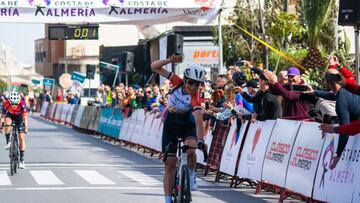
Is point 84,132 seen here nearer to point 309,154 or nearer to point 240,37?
point 240,37

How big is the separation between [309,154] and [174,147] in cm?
247

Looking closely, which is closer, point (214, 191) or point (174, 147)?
point (174, 147)

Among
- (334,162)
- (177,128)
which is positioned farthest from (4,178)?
(334,162)

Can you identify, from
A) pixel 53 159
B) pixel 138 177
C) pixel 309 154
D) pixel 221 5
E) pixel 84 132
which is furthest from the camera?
pixel 84 132

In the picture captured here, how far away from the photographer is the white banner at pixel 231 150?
56.7 ft

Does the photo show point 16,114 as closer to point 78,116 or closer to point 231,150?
point 231,150

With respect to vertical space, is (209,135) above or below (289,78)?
below

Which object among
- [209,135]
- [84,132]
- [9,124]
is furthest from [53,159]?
[84,132]

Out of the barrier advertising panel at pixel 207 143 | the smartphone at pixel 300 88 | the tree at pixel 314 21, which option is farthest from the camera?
the tree at pixel 314 21

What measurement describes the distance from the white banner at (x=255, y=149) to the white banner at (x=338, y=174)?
265cm

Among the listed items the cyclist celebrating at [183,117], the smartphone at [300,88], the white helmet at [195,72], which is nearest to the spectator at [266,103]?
the smartphone at [300,88]

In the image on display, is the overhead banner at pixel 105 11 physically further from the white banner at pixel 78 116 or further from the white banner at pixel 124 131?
the white banner at pixel 78 116

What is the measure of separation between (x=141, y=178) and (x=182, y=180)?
673 centimetres

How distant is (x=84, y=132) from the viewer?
42.6 metres
